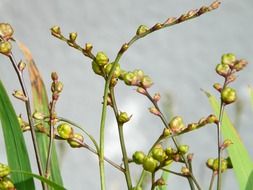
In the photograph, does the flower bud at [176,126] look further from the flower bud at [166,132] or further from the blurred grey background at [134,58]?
the blurred grey background at [134,58]

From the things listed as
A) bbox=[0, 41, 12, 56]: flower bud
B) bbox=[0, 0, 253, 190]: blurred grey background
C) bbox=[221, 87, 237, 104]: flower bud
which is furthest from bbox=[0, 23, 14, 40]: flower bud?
bbox=[0, 0, 253, 190]: blurred grey background

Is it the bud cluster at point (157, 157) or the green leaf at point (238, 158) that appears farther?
the green leaf at point (238, 158)

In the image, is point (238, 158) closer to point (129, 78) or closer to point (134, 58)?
point (129, 78)

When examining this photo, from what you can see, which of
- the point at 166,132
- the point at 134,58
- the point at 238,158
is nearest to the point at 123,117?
the point at 166,132

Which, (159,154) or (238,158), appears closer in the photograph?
(159,154)

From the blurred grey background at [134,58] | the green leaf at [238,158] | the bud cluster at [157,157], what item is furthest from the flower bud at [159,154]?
the blurred grey background at [134,58]
